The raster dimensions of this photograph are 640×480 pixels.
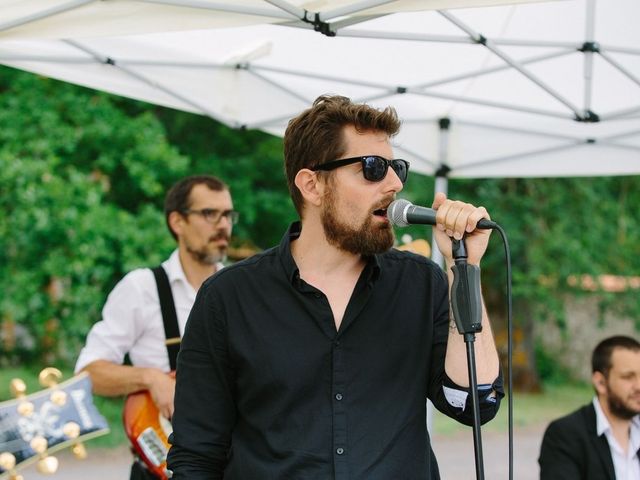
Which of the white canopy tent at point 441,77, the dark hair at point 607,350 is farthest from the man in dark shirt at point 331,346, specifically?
the dark hair at point 607,350

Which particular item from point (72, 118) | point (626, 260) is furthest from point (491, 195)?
point (72, 118)

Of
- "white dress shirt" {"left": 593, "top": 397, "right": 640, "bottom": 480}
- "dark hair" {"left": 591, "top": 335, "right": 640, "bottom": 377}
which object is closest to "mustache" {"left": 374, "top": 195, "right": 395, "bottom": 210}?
"white dress shirt" {"left": 593, "top": 397, "right": 640, "bottom": 480}

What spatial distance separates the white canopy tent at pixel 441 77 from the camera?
4.66 metres

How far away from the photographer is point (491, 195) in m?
14.3

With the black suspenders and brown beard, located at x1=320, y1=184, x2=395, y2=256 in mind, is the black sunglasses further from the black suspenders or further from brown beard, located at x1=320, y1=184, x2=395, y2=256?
the black suspenders

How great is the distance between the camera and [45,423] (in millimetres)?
3420

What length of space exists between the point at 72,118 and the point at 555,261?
304 inches

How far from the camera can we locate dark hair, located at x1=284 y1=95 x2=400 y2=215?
8.51 feet

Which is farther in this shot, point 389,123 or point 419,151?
point 419,151

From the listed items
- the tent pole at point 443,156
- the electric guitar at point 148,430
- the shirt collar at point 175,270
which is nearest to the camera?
the electric guitar at point 148,430

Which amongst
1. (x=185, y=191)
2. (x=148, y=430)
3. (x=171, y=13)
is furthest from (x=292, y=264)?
(x=185, y=191)

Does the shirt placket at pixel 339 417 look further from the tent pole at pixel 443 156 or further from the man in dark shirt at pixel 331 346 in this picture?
the tent pole at pixel 443 156

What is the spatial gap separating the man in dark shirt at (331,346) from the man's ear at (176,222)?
1787 millimetres

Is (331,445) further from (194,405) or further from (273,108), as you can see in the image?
(273,108)
